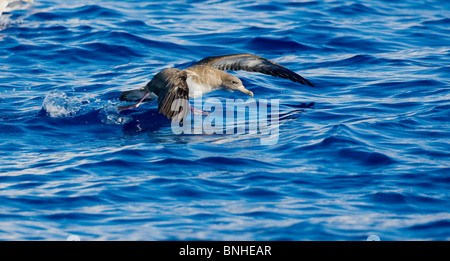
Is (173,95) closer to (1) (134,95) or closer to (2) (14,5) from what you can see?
(1) (134,95)

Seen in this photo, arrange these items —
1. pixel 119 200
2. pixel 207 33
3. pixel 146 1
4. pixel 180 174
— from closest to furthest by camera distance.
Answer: pixel 119 200
pixel 180 174
pixel 207 33
pixel 146 1

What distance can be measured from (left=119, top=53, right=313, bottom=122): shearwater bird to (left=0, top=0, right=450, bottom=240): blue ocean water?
1.35 ft

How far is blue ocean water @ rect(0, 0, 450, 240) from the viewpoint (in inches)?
285

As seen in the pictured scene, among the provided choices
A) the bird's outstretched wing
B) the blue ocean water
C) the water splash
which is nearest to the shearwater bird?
the bird's outstretched wing

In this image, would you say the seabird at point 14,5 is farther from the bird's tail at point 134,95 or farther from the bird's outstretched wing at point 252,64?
the bird's outstretched wing at point 252,64

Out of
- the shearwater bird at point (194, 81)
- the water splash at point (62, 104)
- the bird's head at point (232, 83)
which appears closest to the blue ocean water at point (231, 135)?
the water splash at point (62, 104)

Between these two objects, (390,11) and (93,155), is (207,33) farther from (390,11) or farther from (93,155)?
(93,155)

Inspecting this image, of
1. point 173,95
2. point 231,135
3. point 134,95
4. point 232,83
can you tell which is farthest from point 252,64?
point 173,95

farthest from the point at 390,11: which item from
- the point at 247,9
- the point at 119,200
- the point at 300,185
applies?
the point at 119,200

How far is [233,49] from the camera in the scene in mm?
14734

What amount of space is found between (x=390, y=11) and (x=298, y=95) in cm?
634

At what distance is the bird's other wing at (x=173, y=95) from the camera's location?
Answer: 9867 mm

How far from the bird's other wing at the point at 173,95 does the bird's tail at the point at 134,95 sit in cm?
73

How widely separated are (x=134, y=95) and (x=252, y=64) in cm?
221
